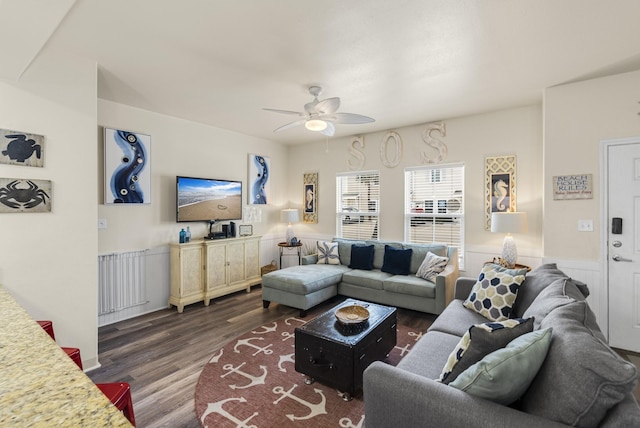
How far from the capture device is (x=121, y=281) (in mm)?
3727

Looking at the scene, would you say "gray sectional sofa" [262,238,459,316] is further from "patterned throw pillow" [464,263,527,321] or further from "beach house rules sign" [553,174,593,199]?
"beach house rules sign" [553,174,593,199]

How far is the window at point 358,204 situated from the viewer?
5.26 m

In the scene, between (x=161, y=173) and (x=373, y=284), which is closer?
(x=373, y=284)

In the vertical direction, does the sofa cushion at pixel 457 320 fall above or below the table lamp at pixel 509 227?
below

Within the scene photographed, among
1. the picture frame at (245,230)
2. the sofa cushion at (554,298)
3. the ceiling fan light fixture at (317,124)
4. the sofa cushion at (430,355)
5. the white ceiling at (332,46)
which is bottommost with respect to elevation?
the sofa cushion at (430,355)

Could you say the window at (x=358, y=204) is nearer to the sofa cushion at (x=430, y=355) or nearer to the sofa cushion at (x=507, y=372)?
the sofa cushion at (x=430, y=355)

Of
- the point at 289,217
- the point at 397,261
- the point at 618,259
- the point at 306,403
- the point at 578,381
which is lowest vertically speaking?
the point at 306,403

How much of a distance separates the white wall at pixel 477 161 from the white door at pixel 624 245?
823 mm

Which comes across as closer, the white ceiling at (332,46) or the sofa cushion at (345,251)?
the white ceiling at (332,46)

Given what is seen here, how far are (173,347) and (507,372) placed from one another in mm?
3014

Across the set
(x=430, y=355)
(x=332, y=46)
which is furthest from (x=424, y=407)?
(x=332, y=46)

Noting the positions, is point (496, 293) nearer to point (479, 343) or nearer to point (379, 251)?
point (479, 343)

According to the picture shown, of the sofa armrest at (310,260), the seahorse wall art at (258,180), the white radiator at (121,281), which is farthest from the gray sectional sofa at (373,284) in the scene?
the seahorse wall art at (258,180)

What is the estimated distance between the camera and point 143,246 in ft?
13.1
